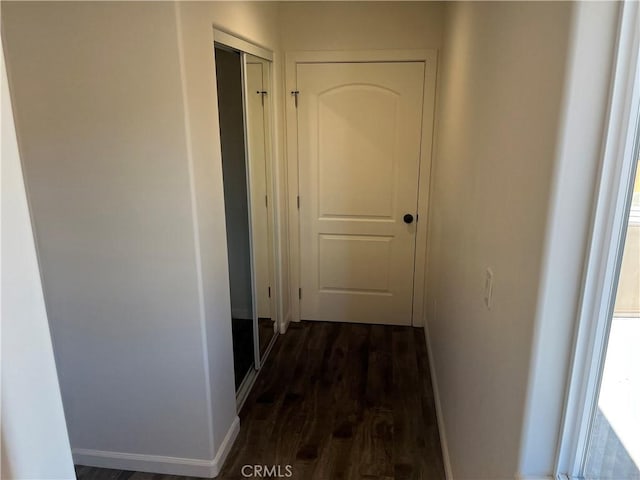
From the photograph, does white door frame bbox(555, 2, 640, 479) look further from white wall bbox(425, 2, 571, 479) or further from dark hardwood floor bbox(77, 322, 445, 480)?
dark hardwood floor bbox(77, 322, 445, 480)

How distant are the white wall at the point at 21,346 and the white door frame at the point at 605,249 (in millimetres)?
1024

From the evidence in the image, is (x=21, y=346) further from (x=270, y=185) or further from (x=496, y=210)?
(x=270, y=185)

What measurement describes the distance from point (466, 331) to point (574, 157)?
1.06 meters

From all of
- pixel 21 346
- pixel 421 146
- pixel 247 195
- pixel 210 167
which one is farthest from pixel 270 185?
pixel 21 346

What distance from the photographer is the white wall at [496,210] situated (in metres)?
1.05

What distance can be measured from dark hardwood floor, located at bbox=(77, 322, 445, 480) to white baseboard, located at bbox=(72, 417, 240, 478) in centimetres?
3

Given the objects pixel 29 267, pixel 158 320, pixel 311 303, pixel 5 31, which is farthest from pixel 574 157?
pixel 311 303

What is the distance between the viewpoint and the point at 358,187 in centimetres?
343

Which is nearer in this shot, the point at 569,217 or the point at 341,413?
the point at 569,217

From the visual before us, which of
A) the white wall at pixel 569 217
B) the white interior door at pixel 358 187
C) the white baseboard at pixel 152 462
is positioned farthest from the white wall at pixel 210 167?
the white wall at pixel 569 217
